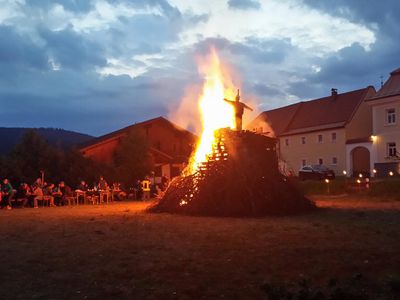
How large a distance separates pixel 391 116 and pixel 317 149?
36.4 ft

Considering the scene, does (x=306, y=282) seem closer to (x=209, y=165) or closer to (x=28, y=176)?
(x=209, y=165)

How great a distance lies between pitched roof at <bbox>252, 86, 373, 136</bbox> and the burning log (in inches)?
1292

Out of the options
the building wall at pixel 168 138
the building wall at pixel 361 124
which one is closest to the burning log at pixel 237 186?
the building wall at pixel 168 138

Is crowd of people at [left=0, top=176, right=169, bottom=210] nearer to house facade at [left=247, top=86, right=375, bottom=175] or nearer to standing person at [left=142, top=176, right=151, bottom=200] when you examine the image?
standing person at [left=142, top=176, right=151, bottom=200]

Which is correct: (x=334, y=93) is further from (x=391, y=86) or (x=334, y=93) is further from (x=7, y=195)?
(x=7, y=195)

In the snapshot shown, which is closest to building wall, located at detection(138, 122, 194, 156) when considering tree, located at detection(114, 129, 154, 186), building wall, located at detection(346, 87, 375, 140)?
tree, located at detection(114, 129, 154, 186)

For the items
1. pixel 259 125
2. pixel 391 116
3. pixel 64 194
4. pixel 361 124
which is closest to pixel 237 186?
pixel 64 194

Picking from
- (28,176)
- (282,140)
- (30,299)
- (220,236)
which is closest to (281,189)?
(220,236)

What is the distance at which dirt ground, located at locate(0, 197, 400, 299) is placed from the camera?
6496 mm

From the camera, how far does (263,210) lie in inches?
666

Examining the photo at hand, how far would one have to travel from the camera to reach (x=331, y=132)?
50.8 meters

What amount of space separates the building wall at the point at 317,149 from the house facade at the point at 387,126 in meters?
6.08

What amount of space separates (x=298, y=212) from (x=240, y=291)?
1149cm

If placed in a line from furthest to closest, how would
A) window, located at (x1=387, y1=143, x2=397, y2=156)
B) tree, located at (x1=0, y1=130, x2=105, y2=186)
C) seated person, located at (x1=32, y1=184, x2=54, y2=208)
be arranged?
window, located at (x1=387, y1=143, x2=397, y2=156) → tree, located at (x1=0, y1=130, x2=105, y2=186) → seated person, located at (x1=32, y1=184, x2=54, y2=208)
